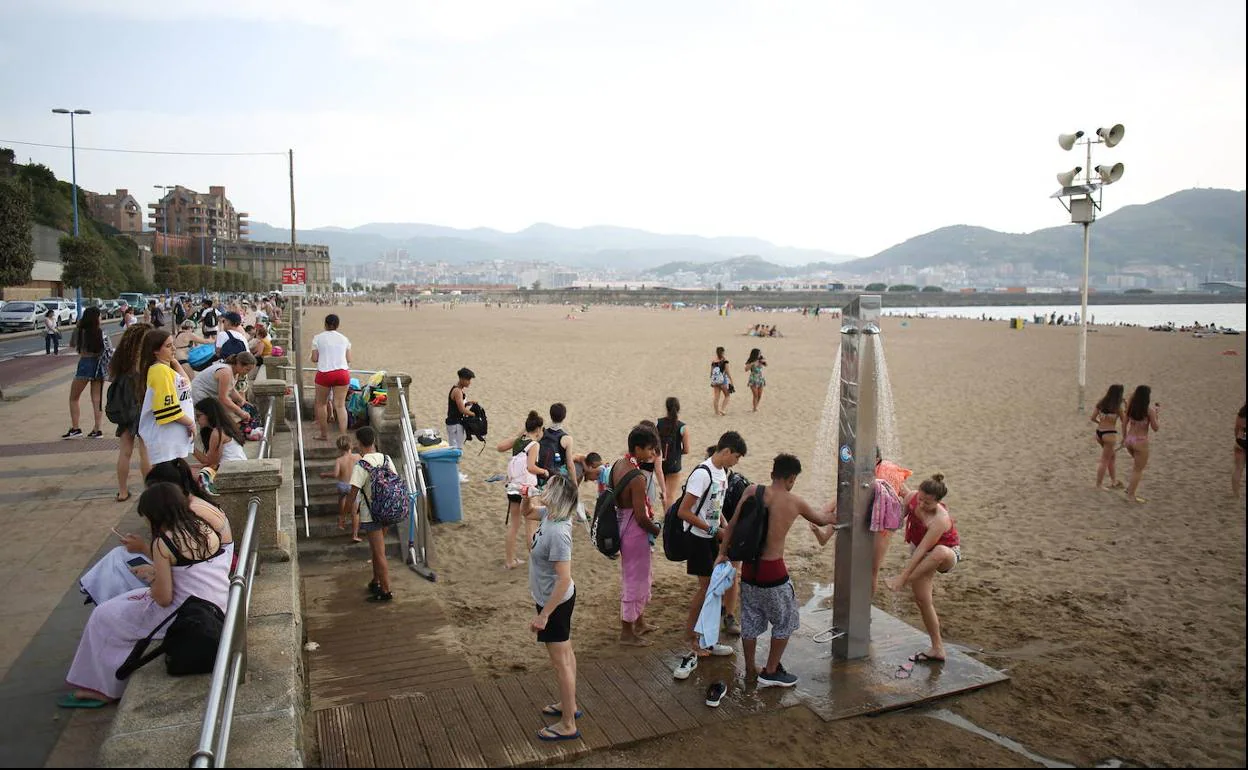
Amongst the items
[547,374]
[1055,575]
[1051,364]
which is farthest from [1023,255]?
[1055,575]

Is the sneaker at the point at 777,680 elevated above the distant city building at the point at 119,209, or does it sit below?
below

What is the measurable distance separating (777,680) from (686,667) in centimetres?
61

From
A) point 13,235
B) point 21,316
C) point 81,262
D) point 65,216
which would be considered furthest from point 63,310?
point 65,216

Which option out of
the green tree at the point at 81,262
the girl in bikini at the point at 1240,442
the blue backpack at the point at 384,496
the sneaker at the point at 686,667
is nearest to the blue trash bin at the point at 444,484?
the blue backpack at the point at 384,496

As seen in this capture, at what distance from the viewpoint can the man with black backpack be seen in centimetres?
501

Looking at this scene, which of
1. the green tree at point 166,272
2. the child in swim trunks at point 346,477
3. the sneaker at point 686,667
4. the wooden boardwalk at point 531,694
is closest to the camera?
the wooden boardwalk at point 531,694

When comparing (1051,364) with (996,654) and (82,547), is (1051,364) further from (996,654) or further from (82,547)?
(82,547)

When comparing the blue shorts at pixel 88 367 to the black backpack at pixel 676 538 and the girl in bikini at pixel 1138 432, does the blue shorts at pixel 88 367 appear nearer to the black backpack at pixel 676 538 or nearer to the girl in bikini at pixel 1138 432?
the black backpack at pixel 676 538

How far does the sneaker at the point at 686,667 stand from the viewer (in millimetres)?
5285

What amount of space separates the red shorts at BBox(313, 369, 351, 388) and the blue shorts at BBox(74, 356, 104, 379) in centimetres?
274

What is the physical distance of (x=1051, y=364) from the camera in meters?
29.4

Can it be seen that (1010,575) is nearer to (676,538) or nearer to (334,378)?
(676,538)

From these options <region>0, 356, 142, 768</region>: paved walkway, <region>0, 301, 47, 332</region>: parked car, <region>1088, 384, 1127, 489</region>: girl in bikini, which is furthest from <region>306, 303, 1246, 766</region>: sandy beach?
<region>0, 301, 47, 332</region>: parked car

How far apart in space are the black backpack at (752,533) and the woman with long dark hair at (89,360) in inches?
294
